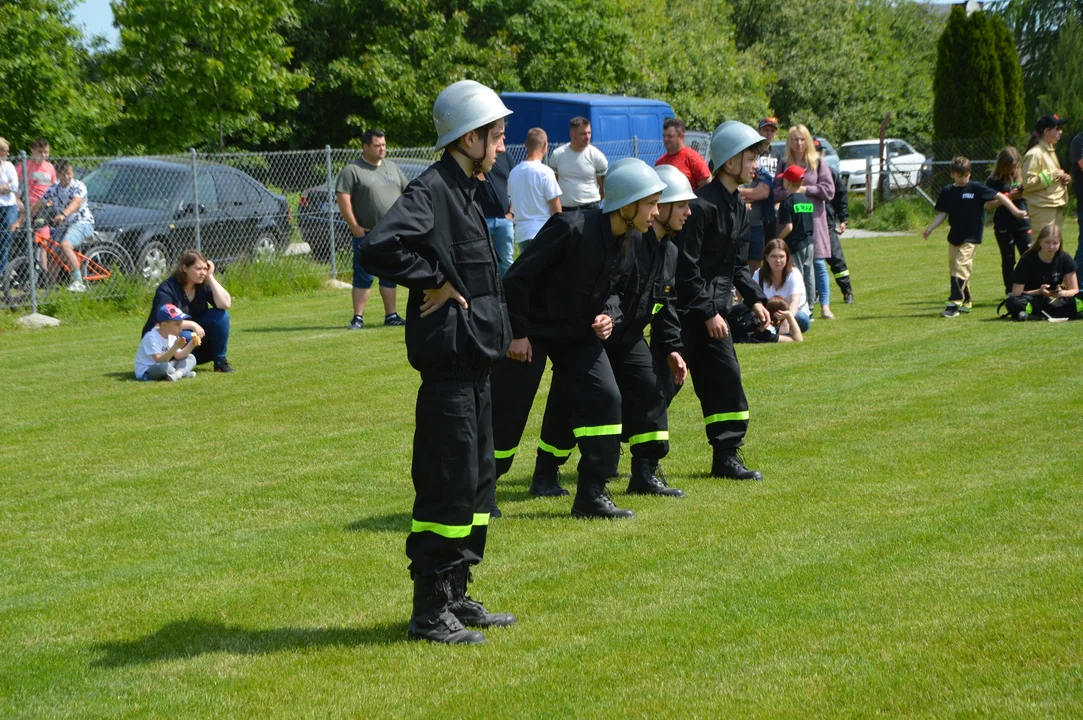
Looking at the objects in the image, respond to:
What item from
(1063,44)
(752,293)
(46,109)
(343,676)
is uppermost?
(1063,44)

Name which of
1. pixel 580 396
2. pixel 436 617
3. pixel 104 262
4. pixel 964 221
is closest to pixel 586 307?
pixel 580 396

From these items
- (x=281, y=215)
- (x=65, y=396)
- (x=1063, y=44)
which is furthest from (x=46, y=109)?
(x=1063, y=44)

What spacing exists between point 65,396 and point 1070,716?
30.7ft

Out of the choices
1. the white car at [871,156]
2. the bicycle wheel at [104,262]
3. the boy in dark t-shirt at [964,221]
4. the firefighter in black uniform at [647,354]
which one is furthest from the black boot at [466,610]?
the white car at [871,156]

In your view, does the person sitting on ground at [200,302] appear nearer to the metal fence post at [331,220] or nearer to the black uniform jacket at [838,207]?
the metal fence post at [331,220]

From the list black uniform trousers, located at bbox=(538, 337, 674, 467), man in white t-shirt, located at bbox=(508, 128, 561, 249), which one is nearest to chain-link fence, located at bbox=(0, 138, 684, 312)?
man in white t-shirt, located at bbox=(508, 128, 561, 249)

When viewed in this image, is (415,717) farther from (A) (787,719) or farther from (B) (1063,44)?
(B) (1063,44)

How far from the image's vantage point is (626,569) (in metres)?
5.92

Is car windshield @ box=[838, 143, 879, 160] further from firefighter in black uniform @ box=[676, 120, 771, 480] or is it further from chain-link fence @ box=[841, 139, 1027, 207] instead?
firefighter in black uniform @ box=[676, 120, 771, 480]

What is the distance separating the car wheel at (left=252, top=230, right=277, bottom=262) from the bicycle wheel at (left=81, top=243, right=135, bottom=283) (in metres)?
2.19

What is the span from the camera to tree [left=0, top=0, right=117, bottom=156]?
2167 centimetres

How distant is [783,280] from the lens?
1377cm

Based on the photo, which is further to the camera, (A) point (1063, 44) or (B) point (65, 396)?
(A) point (1063, 44)

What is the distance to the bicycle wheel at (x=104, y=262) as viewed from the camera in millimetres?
16734
